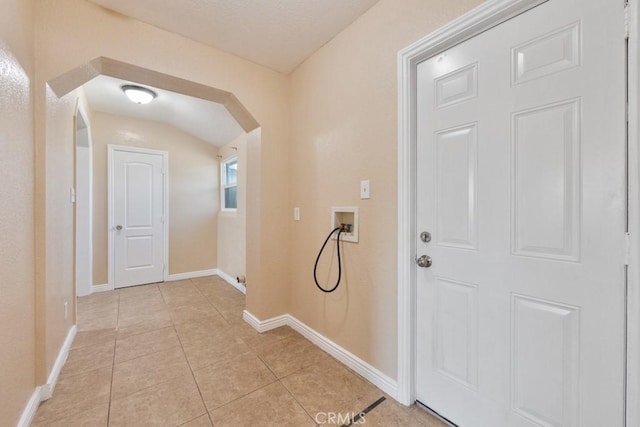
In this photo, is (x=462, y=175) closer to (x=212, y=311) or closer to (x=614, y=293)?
(x=614, y=293)

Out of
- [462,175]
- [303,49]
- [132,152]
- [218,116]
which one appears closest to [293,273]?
[462,175]

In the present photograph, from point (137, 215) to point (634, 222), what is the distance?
16.4ft

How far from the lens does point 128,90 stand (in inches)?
115

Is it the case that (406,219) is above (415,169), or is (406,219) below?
below

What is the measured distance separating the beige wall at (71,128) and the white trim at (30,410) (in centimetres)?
10

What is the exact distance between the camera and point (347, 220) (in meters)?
1.98

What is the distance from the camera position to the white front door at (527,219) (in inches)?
36.1

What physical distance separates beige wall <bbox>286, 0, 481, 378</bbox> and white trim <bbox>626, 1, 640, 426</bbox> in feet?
2.17

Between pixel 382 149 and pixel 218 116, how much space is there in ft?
9.09

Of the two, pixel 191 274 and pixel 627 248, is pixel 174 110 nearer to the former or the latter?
pixel 191 274

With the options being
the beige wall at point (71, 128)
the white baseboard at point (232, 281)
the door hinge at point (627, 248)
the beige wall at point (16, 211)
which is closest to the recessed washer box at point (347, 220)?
the beige wall at point (71, 128)

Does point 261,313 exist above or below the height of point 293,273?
below

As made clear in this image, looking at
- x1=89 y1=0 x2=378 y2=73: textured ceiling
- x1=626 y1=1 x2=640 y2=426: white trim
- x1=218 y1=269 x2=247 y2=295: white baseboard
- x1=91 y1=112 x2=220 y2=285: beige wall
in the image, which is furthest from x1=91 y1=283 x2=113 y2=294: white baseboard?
x1=626 y1=1 x2=640 y2=426: white trim

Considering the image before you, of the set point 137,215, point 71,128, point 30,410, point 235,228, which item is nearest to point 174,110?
point 71,128
